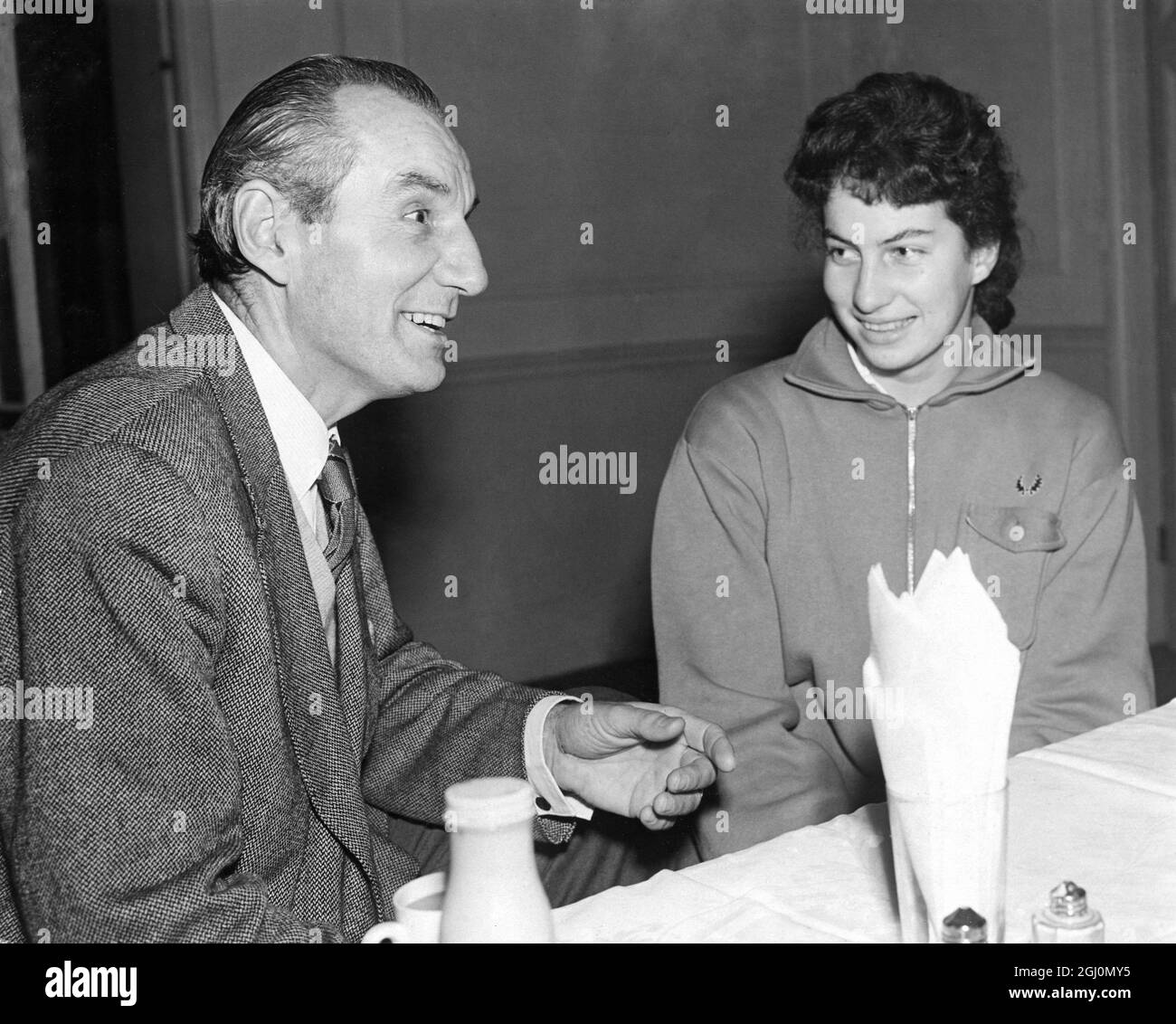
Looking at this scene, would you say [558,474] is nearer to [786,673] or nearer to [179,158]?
[179,158]

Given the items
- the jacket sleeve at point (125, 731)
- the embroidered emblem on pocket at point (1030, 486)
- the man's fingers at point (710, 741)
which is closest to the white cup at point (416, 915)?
the jacket sleeve at point (125, 731)

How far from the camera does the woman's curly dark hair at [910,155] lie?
177 cm

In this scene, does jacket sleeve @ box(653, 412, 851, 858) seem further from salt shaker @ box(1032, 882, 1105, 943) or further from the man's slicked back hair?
salt shaker @ box(1032, 882, 1105, 943)

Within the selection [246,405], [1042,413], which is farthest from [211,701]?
[1042,413]

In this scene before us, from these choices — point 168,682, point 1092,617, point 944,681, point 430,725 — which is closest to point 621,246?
point 1092,617

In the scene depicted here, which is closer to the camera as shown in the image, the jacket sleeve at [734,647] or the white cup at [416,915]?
the white cup at [416,915]

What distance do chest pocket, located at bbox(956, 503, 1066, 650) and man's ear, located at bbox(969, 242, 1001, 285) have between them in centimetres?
34

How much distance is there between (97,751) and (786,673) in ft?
3.44

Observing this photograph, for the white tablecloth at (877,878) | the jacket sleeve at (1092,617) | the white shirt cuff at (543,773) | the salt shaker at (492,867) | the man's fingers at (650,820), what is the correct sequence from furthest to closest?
the jacket sleeve at (1092,617)
the white shirt cuff at (543,773)
the man's fingers at (650,820)
the white tablecloth at (877,878)
the salt shaker at (492,867)

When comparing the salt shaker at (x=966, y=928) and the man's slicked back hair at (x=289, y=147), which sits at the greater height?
the man's slicked back hair at (x=289, y=147)

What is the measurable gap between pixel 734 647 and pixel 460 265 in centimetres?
63

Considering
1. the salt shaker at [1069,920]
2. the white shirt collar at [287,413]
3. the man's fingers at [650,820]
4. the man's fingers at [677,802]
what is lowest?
the man's fingers at [650,820]

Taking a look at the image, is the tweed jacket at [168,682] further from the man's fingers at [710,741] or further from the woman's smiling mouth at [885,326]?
the woman's smiling mouth at [885,326]

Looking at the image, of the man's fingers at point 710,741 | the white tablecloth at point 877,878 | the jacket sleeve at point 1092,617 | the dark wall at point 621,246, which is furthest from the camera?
the dark wall at point 621,246
